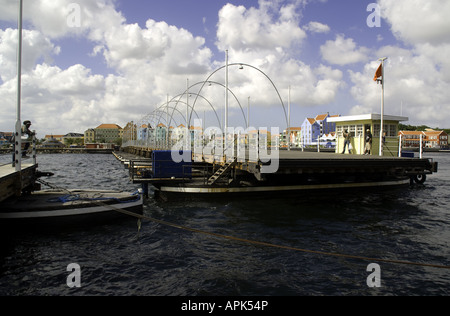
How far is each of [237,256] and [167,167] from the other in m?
9.99

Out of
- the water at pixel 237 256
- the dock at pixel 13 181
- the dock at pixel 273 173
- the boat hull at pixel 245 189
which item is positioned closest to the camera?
the water at pixel 237 256

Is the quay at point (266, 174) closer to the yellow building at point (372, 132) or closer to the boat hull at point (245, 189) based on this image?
the boat hull at point (245, 189)

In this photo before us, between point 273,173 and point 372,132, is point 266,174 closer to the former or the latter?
point 273,173

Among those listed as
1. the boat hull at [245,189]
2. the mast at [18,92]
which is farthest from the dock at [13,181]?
the boat hull at [245,189]

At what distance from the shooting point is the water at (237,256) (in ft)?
24.1

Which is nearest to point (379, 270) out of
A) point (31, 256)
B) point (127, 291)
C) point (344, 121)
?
point (127, 291)

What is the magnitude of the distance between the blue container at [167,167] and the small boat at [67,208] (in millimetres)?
4711

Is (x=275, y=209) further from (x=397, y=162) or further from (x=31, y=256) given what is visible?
(x=31, y=256)

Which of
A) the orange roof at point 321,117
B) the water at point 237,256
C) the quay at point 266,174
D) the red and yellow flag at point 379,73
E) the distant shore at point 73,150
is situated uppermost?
the orange roof at point 321,117

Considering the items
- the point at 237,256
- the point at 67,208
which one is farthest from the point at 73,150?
the point at 237,256

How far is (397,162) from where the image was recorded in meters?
17.8

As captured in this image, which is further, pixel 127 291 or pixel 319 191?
pixel 319 191

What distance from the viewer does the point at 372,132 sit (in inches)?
1091
